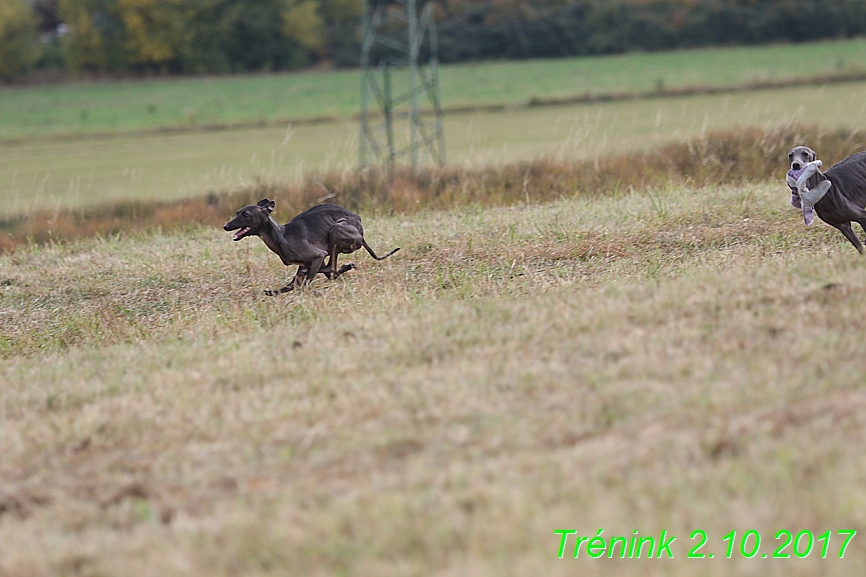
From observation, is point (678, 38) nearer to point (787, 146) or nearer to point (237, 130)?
point (237, 130)

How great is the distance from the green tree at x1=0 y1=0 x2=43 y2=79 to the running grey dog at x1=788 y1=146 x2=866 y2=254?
71.5 metres

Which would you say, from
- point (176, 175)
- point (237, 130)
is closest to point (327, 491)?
point (176, 175)

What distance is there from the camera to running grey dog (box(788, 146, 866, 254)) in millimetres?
7340

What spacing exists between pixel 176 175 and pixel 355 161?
26.1 feet

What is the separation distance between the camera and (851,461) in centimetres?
412

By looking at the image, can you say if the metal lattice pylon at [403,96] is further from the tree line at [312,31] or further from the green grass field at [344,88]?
the tree line at [312,31]

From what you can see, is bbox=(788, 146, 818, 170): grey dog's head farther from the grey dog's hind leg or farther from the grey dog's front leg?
the grey dog's front leg

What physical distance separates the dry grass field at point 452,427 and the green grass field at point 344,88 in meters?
35.4

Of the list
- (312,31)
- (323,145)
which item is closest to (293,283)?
(323,145)

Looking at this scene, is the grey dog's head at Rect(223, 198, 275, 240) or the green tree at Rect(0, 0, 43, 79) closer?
the grey dog's head at Rect(223, 198, 275, 240)

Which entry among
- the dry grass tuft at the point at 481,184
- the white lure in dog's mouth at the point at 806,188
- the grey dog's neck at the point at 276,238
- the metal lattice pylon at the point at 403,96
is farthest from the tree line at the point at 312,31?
the grey dog's neck at the point at 276,238

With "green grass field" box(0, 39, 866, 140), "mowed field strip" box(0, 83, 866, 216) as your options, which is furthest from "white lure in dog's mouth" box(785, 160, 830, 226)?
"green grass field" box(0, 39, 866, 140)

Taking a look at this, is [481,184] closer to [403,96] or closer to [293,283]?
[293,283]

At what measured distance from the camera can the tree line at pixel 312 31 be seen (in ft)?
211
